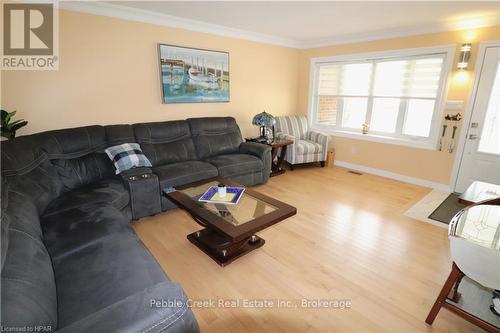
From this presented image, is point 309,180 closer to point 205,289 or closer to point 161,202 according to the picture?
point 161,202

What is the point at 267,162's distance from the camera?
3.83 metres

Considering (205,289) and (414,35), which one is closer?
(205,289)

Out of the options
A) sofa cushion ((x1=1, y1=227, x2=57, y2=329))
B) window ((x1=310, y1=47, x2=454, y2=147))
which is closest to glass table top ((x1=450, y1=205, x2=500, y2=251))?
sofa cushion ((x1=1, y1=227, x2=57, y2=329))

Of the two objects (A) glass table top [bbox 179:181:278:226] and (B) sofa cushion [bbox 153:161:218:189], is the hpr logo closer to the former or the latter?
(B) sofa cushion [bbox 153:161:218:189]

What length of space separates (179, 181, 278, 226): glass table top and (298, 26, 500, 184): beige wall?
10.2ft

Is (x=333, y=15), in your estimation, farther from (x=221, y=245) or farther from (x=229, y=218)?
(x=221, y=245)

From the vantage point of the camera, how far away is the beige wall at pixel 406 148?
11.1 feet

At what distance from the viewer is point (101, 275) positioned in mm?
1328

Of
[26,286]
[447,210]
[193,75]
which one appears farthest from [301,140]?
[26,286]

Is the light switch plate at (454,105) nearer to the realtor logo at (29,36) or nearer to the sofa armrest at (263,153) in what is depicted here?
the sofa armrest at (263,153)

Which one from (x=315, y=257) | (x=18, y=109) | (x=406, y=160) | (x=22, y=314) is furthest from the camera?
(x=406, y=160)

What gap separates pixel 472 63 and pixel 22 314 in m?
4.81

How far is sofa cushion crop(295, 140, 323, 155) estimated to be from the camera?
14.6 feet

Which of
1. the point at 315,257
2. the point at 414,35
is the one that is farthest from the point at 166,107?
the point at 414,35
